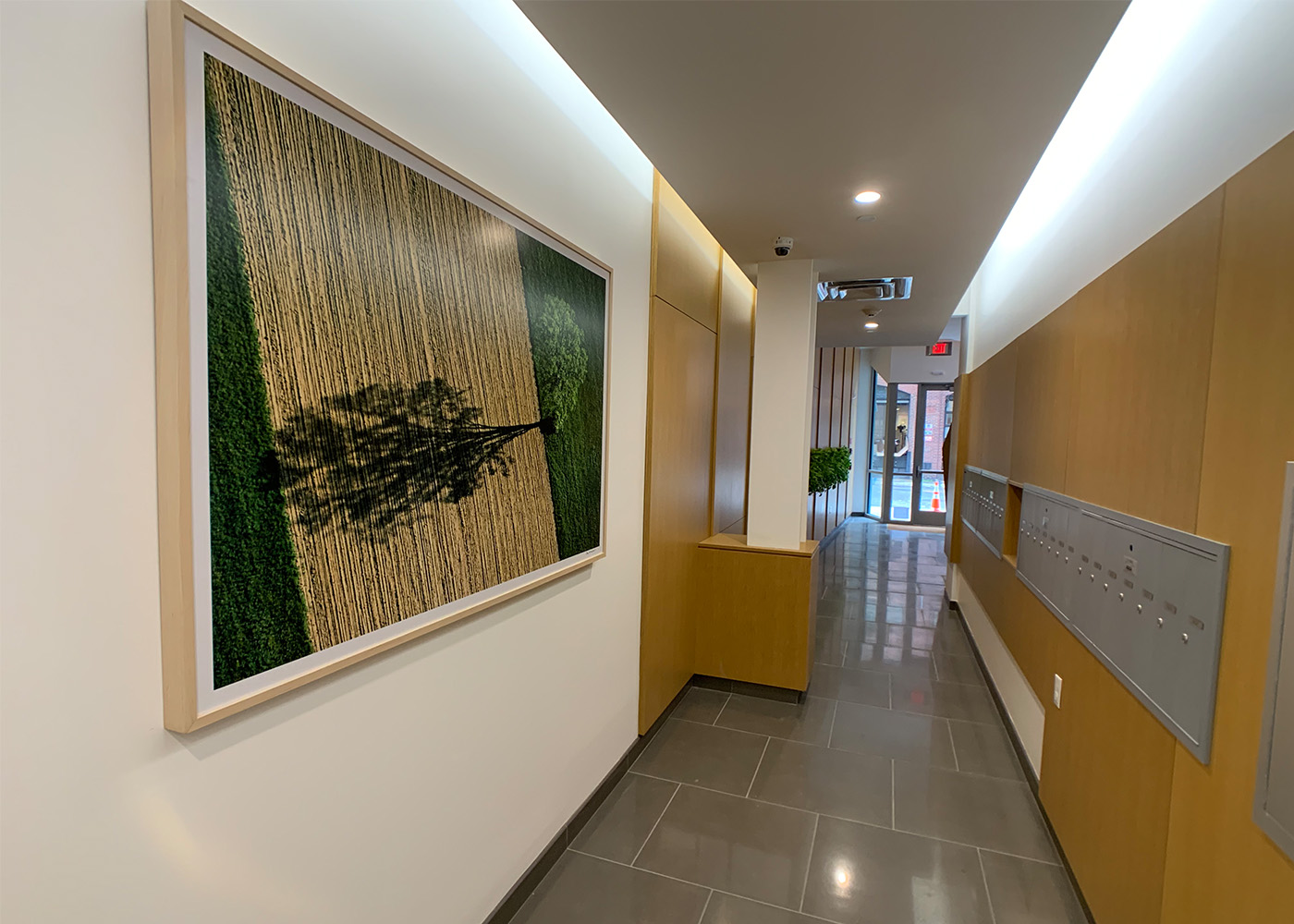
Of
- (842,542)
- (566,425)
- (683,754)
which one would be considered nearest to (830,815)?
(683,754)

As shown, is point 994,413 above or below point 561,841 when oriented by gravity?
above

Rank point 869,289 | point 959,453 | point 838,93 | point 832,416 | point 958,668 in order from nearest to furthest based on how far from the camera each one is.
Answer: point 838,93 < point 869,289 < point 958,668 < point 959,453 < point 832,416

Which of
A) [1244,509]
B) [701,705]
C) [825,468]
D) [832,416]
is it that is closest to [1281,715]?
[1244,509]

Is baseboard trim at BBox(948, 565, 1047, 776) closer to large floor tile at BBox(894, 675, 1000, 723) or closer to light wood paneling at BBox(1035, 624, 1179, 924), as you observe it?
large floor tile at BBox(894, 675, 1000, 723)

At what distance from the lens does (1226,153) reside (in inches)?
59.4

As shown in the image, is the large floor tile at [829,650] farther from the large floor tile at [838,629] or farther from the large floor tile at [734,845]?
the large floor tile at [734,845]

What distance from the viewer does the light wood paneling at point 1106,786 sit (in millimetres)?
1660

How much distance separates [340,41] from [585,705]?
7.34 feet

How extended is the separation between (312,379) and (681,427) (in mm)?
2308

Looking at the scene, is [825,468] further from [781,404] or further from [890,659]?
[781,404]

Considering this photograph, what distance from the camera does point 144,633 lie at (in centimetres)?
97

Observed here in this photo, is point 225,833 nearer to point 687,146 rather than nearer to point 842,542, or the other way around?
point 687,146

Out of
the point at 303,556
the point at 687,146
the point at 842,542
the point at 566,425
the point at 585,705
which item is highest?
the point at 687,146

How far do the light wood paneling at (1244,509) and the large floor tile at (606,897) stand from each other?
137 cm
